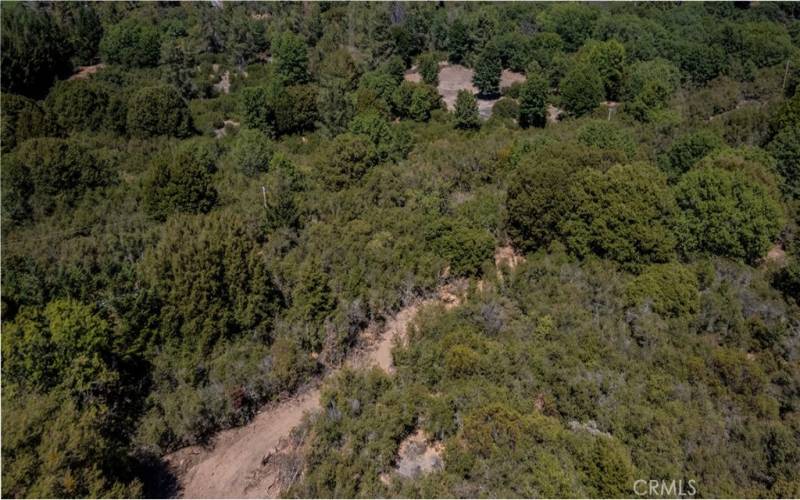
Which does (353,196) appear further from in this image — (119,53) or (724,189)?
(119,53)

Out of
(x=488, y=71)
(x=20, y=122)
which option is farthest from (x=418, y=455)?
(x=488, y=71)

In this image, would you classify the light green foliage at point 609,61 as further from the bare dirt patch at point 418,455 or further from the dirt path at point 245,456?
the bare dirt patch at point 418,455

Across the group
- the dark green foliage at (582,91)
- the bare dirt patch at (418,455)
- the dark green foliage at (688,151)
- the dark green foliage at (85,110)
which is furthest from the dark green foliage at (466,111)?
the bare dirt patch at (418,455)

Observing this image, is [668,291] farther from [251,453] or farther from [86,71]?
[86,71]

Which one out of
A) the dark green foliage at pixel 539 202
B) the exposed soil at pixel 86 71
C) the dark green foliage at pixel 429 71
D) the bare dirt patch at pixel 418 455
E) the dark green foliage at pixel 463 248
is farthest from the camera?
the exposed soil at pixel 86 71

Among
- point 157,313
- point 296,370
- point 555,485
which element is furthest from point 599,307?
point 157,313

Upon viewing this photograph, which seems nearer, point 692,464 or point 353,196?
point 692,464
